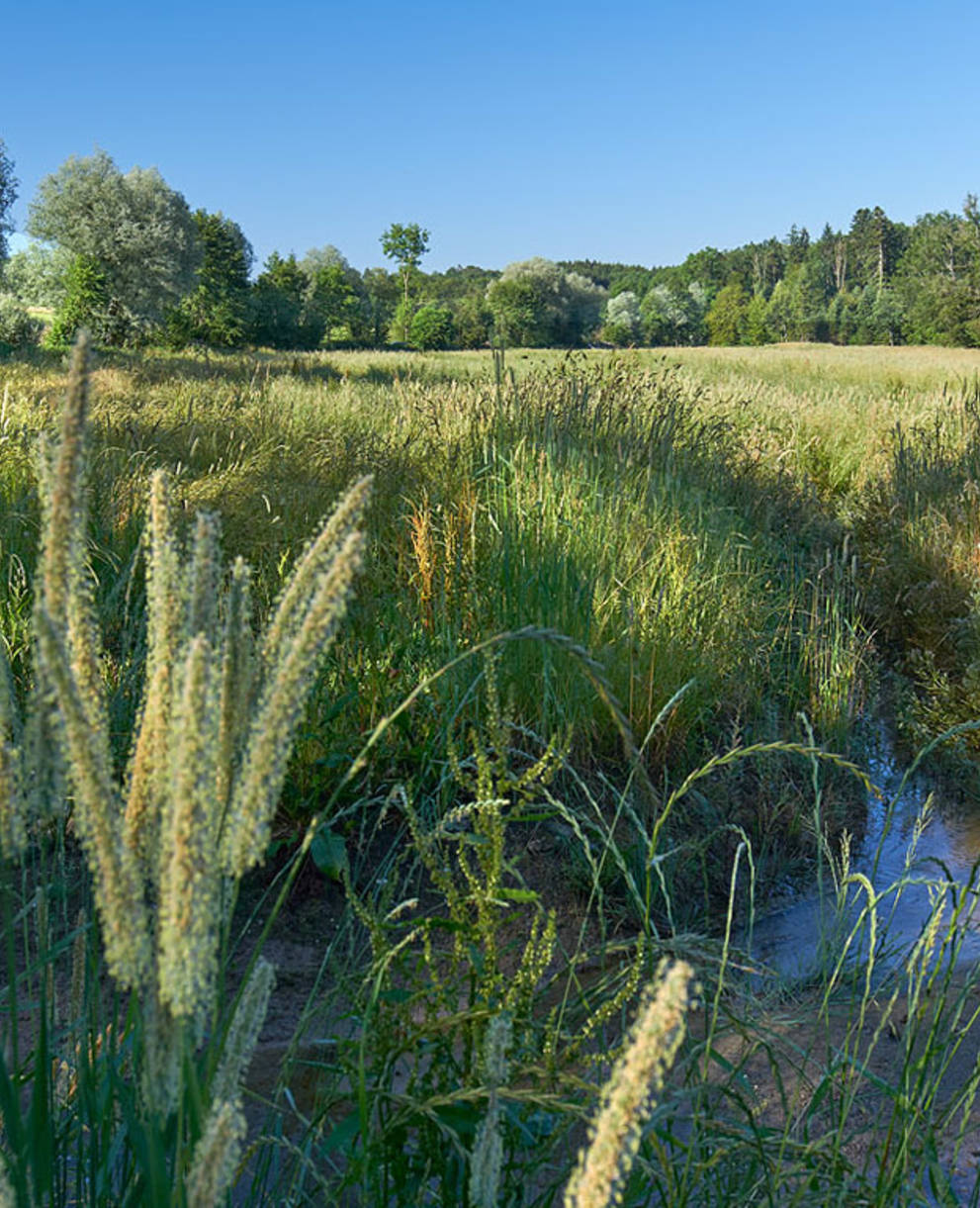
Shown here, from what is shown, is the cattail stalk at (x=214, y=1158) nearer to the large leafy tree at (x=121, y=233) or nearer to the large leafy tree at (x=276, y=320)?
the large leafy tree at (x=121, y=233)

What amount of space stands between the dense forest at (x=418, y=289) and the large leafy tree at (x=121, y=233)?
55 millimetres

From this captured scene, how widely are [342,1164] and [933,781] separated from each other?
376 centimetres

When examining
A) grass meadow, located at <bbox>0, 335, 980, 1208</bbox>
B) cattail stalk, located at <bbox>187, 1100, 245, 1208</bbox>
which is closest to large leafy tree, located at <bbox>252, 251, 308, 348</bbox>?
grass meadow, located at <bbox>0, 335, 980, 1208</bbox>

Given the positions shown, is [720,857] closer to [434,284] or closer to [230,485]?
[230,485]

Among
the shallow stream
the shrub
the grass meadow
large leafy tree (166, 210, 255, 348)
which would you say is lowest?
the shallow stream

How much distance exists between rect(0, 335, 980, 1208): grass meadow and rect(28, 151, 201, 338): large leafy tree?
3207cm

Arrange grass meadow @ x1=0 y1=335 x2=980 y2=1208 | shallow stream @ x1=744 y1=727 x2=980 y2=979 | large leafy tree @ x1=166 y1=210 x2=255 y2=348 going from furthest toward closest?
1. large leafy tree @ x1=166 y1=210 x2=255 y2=348
2. shallow stream @ x1=744 y1=727 x2=980 y2=979
3. grass meadow @ x1=0 y1=335 x2=980 y2=1208

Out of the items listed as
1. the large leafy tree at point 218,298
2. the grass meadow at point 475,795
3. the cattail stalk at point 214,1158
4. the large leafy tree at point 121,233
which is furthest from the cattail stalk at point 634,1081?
the large leafy tree at point 218,298

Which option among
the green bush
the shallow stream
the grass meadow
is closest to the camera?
the grass meadow

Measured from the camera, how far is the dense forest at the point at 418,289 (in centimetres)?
3878

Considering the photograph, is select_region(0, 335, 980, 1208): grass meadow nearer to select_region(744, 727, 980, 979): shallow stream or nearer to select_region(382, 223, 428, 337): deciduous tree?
select_region(744, 727, 980, 979): shallow stream

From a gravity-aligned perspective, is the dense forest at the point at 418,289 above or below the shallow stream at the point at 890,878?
above

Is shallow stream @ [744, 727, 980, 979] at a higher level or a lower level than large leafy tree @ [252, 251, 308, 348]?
Answer: lower

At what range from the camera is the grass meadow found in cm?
71
